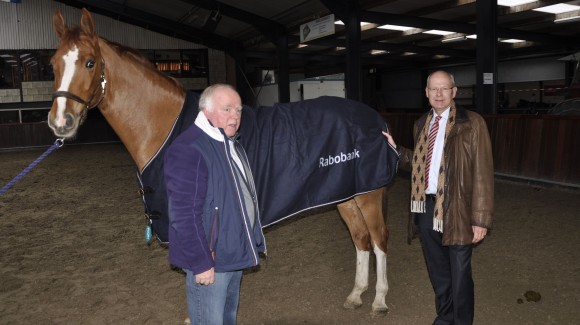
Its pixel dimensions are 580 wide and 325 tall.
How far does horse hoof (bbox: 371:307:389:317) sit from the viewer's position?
320cm

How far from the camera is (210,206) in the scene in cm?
184

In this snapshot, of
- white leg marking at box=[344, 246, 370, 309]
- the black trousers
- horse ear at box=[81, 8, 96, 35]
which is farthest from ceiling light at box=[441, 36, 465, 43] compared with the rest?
horse ear at box=[81, 8, 96, 35]

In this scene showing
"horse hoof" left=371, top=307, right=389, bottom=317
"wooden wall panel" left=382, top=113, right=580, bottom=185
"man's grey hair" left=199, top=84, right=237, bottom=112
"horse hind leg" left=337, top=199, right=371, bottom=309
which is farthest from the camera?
"wooden wall panel" left=382, top=113, right=580, bottom=185

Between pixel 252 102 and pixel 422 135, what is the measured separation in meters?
22.3

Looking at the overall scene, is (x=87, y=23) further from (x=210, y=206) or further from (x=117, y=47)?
(x=210, y=206)

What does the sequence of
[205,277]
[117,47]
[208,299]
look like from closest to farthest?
[205,277] < [208,299] < [117,47]

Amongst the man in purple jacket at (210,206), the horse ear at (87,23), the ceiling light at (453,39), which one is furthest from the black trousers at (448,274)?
the ceiling light at (453,39)

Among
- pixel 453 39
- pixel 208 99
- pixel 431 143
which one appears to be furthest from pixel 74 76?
pixel 453 39

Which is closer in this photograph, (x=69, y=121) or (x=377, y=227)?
(x=69, y=121)

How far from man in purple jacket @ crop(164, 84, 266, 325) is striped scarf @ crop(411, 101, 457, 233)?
116 cm

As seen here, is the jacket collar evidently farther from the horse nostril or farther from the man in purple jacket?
the horse nostril

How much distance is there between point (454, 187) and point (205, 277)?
1.48 metres

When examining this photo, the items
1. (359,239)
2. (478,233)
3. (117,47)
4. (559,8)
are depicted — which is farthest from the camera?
(559,8)

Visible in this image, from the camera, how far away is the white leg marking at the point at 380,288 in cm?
322
